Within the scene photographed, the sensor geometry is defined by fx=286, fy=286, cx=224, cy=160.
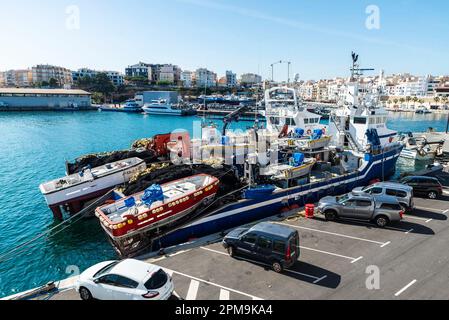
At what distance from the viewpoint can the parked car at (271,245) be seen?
37.4ft

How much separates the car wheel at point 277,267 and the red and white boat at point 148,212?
21.4ft

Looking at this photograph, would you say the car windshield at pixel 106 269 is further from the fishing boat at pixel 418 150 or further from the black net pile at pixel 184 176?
the fishing boat at pixel 418 150

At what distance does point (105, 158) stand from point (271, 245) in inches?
837

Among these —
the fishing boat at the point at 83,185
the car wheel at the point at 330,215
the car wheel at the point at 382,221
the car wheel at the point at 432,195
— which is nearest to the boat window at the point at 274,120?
the fishing boat at the point at 83,185

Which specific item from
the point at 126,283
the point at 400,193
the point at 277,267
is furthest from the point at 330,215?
the point at 126,283

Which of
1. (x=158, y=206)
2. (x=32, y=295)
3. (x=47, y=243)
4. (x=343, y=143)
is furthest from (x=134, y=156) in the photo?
(x=343, y=143)

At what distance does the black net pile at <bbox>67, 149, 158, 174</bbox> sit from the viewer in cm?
2666

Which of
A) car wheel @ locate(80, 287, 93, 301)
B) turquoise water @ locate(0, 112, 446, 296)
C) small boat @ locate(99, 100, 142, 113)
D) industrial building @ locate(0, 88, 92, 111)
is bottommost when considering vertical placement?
turquoise water @ locate(0, 112, 446, 296)

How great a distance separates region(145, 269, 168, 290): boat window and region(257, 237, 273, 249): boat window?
4164 mm

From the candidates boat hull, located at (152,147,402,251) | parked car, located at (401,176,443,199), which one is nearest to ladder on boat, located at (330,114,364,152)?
boat hull, located at (152,147,402,251)

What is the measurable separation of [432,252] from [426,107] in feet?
562

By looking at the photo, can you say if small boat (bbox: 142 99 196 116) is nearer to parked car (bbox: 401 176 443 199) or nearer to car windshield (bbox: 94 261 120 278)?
parked car (bbox: 401 176 443 199)

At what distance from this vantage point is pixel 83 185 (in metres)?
21.9

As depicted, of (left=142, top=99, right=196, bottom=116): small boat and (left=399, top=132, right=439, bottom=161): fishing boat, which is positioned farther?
(left=142, top=99, right=196, bottom=116): small boat
